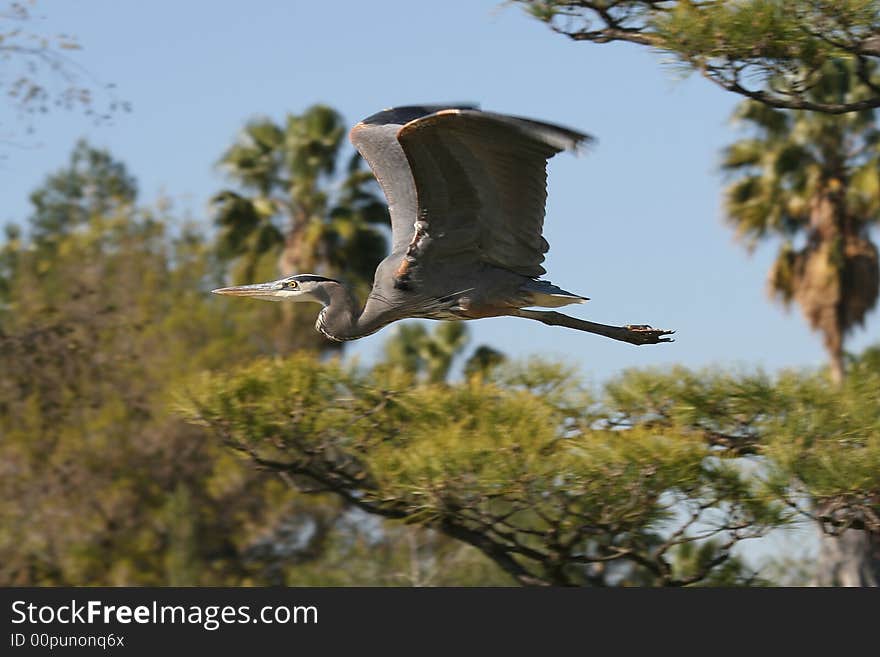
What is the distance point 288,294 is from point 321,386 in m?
2.10

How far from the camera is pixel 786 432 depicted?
806 cm

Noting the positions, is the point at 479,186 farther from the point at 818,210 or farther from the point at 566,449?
the point at 818,210

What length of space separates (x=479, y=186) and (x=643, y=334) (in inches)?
58.0

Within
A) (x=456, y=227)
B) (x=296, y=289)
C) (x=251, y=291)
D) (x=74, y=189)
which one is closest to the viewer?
(x=456, y=227)

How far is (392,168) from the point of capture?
24.2 feet

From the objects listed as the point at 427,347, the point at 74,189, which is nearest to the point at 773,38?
the point at 427,347

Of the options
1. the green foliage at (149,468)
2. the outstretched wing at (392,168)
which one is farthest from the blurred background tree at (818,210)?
the outstretched wing at (392,168)

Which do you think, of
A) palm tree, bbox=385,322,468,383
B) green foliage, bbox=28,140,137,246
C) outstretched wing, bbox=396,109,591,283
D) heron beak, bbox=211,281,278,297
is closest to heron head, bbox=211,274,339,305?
heron beak, bbox=211,281,278,297

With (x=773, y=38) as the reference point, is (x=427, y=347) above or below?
above

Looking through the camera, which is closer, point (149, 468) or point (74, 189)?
point (149, 468)

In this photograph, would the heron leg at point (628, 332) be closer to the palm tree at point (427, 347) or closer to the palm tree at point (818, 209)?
the palm tree at point (818, 209)

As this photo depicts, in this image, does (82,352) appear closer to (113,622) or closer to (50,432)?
(50,432)

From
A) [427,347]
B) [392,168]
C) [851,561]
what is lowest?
[851,561]

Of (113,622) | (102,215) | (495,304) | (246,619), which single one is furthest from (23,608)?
(102,215)
